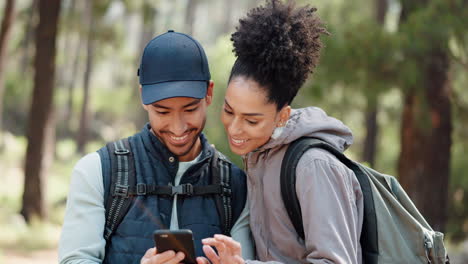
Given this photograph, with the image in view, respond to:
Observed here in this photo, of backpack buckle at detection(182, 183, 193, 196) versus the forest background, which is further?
the forest background

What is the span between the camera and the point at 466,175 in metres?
12.8

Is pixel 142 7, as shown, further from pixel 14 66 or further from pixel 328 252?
pixel 14 66

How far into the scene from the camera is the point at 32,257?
8.98 m

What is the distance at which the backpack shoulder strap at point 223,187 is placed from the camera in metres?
2.81

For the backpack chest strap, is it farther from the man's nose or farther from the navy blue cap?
the navy blue cap

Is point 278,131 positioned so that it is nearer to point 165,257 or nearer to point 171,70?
point 171,70

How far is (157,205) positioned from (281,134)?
618 mm

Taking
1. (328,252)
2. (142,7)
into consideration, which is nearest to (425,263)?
(328,252)

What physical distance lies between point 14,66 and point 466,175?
22.4m

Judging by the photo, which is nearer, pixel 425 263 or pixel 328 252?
pixel 328 252

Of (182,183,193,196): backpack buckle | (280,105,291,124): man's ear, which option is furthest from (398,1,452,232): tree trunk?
(182,183,193,196): backpack buckle

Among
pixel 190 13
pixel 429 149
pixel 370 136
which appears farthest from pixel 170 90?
pixel 190 13

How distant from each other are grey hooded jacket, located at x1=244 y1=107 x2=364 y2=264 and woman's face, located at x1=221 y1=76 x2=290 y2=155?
51mm

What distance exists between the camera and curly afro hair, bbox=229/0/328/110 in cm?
256
